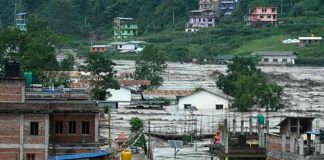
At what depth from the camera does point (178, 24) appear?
112m

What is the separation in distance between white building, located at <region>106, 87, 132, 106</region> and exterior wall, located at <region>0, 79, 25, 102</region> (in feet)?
97.3

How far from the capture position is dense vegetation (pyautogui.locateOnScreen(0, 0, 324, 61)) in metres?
98.8

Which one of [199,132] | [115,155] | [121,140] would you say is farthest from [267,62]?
[115,155]

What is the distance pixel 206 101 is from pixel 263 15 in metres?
52.7

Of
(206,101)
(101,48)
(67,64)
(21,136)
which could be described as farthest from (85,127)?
(101,48)

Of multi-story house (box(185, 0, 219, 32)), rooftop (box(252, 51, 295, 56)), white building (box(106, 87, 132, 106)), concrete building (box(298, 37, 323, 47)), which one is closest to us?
white building (box(106, 87, 132, 106))

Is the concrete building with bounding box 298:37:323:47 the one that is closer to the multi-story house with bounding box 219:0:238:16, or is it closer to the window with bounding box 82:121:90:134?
the multi-story house with bounding box 219:0:238:16

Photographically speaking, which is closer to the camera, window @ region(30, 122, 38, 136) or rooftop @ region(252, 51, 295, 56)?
window @ region(30, 122, 38, 136)

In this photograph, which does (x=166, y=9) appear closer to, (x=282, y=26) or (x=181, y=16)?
(x=181, y=16)

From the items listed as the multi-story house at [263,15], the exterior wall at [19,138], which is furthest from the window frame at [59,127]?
the multi-story house at [263,15]

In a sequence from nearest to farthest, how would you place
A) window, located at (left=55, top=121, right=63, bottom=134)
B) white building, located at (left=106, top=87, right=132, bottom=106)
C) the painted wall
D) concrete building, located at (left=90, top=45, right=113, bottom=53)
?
1. window, located at (left=55, top=121, right=63, bottom=134)
2. white building, located at (left=106, top=87, right=132, bottom=106)
3. the painted wall
4. concrete building, located at (left=90, top=45, right=113, bottom=53)

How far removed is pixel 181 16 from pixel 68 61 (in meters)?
47.1

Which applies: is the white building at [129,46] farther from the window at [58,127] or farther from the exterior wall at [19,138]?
the exterior wall at [19,138]

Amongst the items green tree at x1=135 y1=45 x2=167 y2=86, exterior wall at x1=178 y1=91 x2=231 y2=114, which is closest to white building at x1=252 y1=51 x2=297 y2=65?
green tree at x1=135 y1=45 x2=167 y2=86
